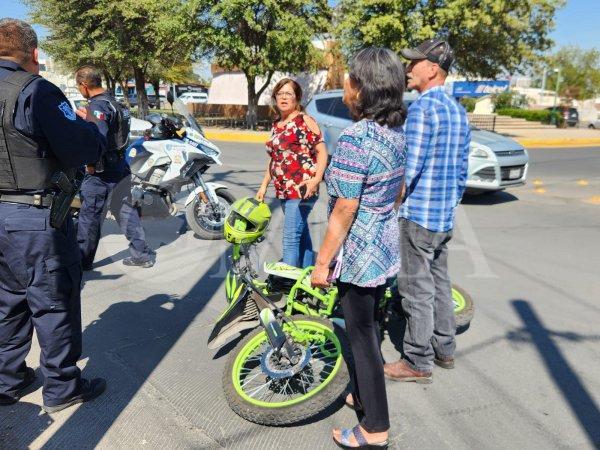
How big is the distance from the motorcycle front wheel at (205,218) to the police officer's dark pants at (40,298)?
10.4 ft

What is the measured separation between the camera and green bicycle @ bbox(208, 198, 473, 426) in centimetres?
259

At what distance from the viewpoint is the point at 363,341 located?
2.32 m

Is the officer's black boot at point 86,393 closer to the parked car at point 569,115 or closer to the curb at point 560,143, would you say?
the curb at point 560,143

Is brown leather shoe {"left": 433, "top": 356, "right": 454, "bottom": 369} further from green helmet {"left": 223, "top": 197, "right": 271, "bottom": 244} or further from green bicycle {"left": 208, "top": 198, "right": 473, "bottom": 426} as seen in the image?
green helmet {"left": 223, "top": 197, "right": 271, "bottom": 244}

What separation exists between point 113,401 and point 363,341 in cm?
154

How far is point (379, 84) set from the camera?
6.98ft

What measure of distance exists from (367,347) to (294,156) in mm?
2163

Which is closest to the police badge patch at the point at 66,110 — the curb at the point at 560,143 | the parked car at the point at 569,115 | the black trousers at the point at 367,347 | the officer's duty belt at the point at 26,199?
the officer's duty belt at the point at 26,199

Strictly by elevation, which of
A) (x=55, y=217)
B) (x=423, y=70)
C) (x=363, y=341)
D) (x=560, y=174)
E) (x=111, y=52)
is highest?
(x=111, y=52)

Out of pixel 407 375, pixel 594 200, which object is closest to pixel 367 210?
pixel 407 375

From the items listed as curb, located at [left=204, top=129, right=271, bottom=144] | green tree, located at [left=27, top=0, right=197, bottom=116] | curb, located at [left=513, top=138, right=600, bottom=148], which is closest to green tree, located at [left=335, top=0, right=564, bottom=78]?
curb, located at [left=513, top=138, right=600, bottom=148]

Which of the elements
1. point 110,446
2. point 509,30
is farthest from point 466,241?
point 509,30

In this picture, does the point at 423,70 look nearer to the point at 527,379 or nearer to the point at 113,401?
the point at 527,379

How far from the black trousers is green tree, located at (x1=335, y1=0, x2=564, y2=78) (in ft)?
61.3
